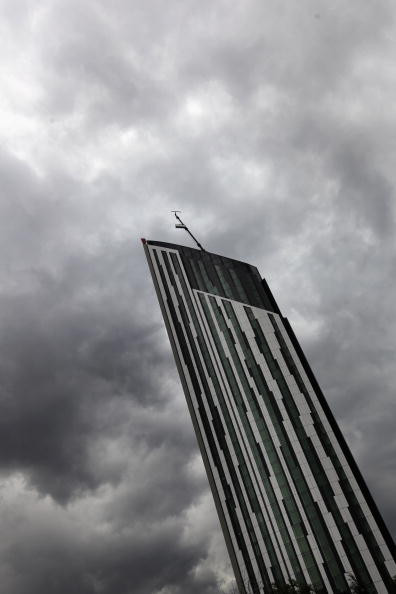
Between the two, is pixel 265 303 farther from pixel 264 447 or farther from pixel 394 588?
pixel 394 588

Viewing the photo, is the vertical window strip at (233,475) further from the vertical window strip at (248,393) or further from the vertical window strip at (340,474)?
the vertical window strip at (340,474)

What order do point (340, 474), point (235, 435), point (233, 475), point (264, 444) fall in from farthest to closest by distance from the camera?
point (235, 435) < point (233, 475) < point (264, 444) < point (340, 474)

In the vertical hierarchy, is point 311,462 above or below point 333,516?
above

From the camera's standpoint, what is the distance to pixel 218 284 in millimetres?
121562

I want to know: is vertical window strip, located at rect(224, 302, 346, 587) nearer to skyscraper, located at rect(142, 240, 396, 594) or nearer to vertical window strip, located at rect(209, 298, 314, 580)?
skyscraper, located at rect(142, 240, 396, 594)

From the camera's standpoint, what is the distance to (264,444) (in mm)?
94312

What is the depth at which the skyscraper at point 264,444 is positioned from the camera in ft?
268

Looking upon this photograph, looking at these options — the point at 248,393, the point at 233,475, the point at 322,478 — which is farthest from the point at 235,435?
the point at 322,478

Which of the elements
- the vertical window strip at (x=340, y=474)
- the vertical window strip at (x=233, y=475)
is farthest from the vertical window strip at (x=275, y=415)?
the vertical window strip at (x=233, y=475)

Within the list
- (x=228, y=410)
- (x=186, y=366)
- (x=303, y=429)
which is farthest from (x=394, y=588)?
(x=186, y=366)

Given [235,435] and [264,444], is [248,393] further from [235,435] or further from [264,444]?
[264,444]

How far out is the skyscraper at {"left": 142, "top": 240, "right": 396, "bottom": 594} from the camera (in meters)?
81.6

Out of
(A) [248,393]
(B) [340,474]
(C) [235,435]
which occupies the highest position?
(A) [248,393]

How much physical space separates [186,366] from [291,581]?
165 feet
